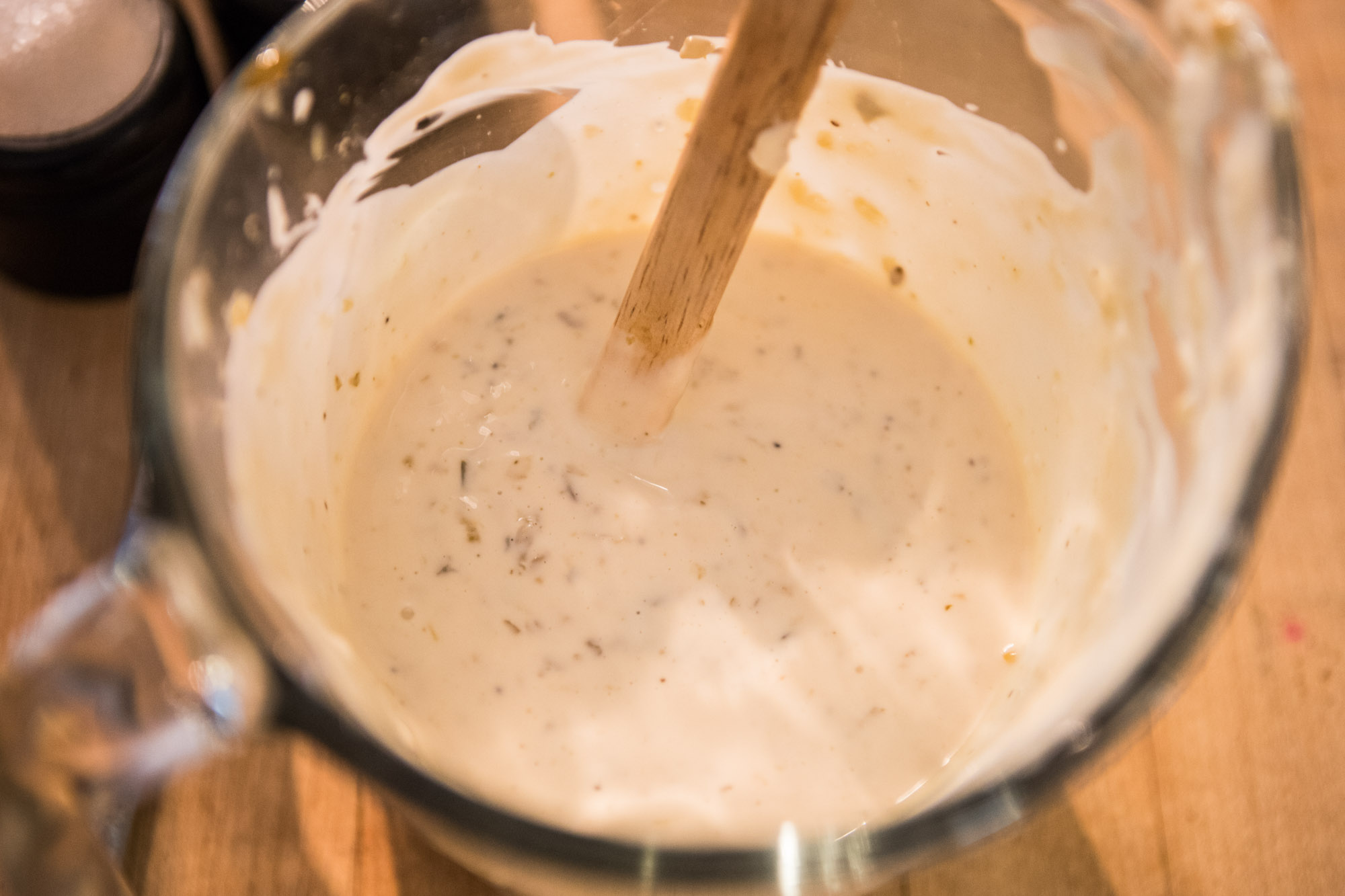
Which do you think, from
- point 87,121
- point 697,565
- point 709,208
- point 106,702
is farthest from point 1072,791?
point 87,121

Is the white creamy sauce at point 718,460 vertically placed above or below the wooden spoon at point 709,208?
below

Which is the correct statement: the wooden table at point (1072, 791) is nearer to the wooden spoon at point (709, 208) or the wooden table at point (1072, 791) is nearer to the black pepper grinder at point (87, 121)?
the black pepper grinder at point (87, 121)

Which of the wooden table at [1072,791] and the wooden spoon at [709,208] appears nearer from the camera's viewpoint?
the wooden spoon at [709,208]

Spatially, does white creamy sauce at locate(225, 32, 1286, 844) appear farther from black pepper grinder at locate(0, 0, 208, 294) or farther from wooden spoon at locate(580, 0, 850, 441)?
black pepper grinder at locate(0, 0, 208, 294)

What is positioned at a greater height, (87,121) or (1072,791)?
(87,121)

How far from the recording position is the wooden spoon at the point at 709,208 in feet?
1.55

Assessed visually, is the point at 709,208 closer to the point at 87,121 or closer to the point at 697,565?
the point at 697,565

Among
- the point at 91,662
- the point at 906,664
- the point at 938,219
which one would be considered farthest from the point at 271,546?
the point at 938,219

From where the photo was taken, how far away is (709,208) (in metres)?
0.55

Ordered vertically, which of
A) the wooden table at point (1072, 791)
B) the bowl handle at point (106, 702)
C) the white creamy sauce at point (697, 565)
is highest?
the bowl handle at point (106, 702)

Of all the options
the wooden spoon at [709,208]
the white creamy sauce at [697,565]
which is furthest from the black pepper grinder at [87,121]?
the wooden spoon at [709,208]

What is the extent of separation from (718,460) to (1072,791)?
267 mm

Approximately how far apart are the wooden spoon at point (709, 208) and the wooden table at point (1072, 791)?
0.27 metres

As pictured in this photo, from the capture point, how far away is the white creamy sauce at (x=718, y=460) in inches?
23.7
